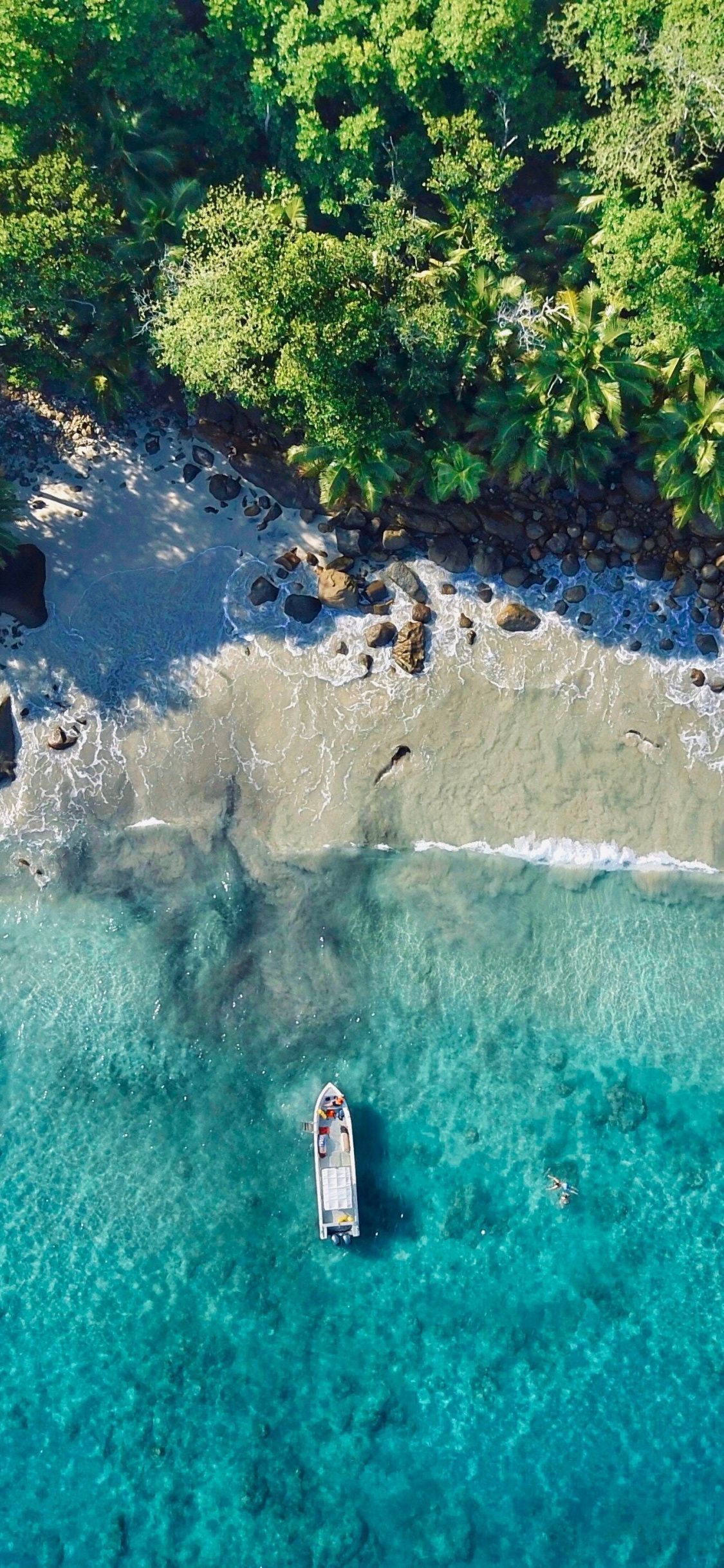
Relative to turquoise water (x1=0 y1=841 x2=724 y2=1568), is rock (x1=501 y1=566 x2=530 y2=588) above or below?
above

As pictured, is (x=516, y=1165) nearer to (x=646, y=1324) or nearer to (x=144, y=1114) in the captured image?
(x=646, y=1324)

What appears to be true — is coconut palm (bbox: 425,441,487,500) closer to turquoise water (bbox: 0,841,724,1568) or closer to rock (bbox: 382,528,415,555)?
rock (bbox: 382,528,415,555)

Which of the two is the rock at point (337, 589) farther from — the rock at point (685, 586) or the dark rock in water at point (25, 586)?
the rock at point (685, 586)

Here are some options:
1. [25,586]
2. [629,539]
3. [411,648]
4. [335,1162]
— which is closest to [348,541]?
[411,648]

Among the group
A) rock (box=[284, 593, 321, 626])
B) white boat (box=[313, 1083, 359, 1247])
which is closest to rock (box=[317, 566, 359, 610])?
rock (box=[284, 593, 321, 626])

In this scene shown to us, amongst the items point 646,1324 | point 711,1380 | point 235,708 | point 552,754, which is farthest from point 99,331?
point 711,1380

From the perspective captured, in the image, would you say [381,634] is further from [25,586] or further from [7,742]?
[7,742]
